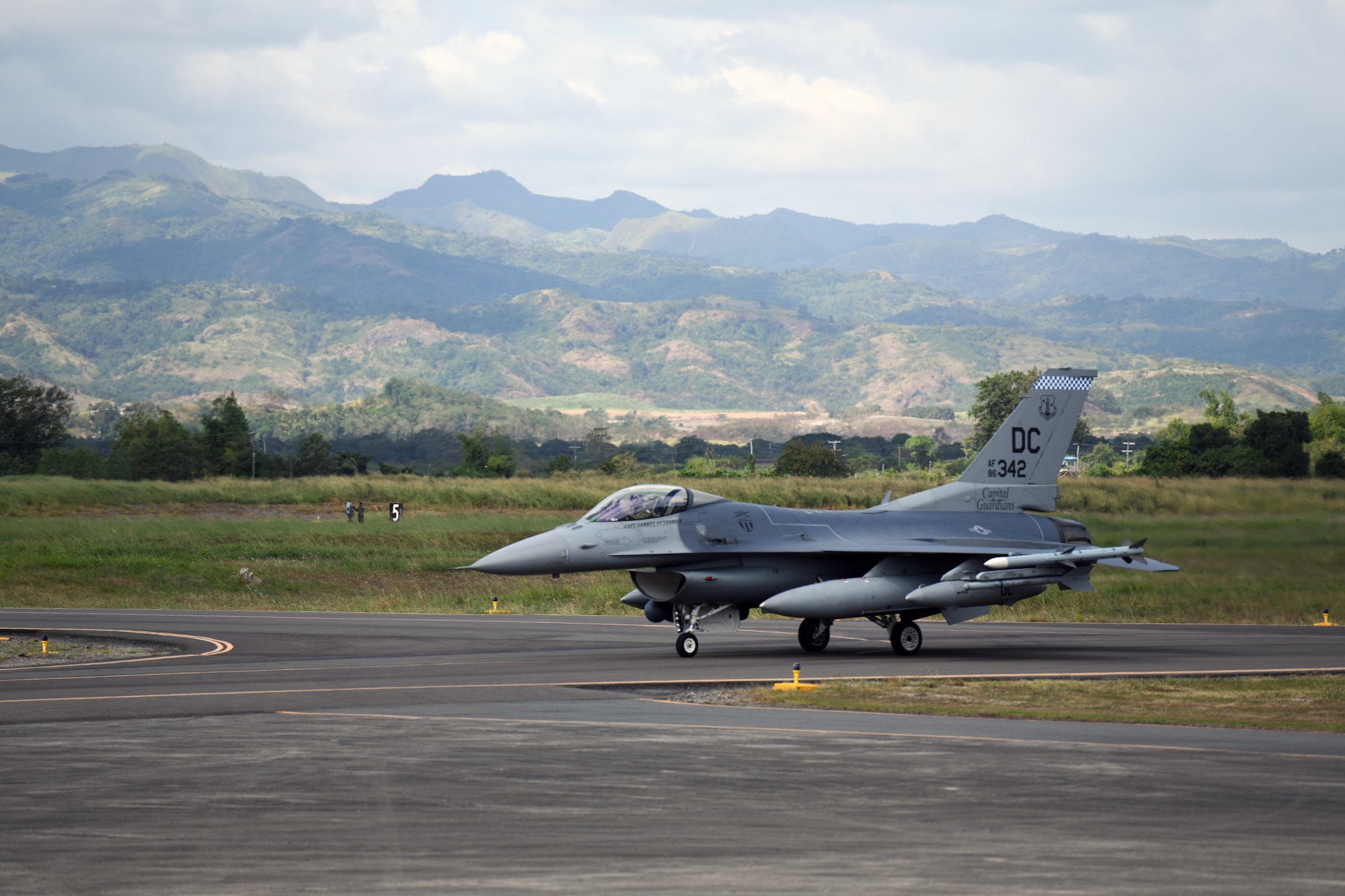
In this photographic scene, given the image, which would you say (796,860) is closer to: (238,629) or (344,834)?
(344,834)

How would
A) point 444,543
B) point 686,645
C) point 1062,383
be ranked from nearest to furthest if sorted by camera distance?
point 686,645 < point 1062,383 < point 444,543

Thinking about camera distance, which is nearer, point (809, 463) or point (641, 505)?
point (641, 505)

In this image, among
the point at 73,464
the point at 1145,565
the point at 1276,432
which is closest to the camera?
the point at 1145,565

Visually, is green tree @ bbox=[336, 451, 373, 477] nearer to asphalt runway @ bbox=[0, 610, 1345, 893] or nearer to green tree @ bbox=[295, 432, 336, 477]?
green tree @ bbox=[295, 432, 336, 477]

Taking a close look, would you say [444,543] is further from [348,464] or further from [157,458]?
[157,458]

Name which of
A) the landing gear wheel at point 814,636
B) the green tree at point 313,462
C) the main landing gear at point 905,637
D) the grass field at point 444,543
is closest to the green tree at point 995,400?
the grass field at point 444,543

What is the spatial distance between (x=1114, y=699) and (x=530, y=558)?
34.6 ft

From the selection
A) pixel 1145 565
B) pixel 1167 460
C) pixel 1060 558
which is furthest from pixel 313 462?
pixel 1060 558

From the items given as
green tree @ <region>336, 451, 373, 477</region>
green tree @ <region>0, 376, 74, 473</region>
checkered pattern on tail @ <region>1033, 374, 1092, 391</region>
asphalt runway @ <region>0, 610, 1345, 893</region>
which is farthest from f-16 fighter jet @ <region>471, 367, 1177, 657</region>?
green tree @ <region>0, 376, 74, 473</region>

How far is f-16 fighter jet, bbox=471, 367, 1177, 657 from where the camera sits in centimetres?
2509

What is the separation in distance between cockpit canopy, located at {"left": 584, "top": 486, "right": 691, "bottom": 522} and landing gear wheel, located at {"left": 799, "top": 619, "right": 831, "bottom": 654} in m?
3.57

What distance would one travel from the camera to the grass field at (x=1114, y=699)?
58.1ft

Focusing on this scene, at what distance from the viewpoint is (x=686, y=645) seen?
2567cm

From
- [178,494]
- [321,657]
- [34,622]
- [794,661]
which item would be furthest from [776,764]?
[178,494]
